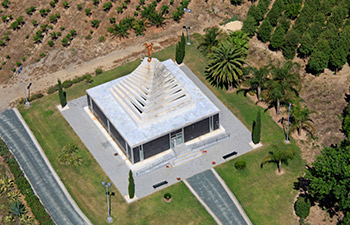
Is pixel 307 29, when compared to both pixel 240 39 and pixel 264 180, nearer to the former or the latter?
pixel 240 39

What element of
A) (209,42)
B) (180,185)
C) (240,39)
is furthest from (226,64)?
(180,185)

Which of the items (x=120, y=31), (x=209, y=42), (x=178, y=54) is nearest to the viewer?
(x=178, y=54)

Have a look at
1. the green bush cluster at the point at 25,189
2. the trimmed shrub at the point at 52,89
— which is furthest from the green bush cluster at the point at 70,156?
the trimmed shrub at the point at 52,89

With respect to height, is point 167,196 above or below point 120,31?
below

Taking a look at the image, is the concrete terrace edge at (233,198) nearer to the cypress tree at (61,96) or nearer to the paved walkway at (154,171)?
the paved walkway at (154,171)

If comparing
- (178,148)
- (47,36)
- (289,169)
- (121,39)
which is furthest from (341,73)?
(47,36)

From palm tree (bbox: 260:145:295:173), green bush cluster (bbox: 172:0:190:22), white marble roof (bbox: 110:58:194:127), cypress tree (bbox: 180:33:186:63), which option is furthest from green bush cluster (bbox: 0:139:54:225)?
green bush cluster (bbox: 172:0:190:22)

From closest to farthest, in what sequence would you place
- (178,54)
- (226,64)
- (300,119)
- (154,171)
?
1. (154,171)
2. (300,119)
3. (226,64)
4. (178,54)

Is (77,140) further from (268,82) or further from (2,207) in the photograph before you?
(268,82)
